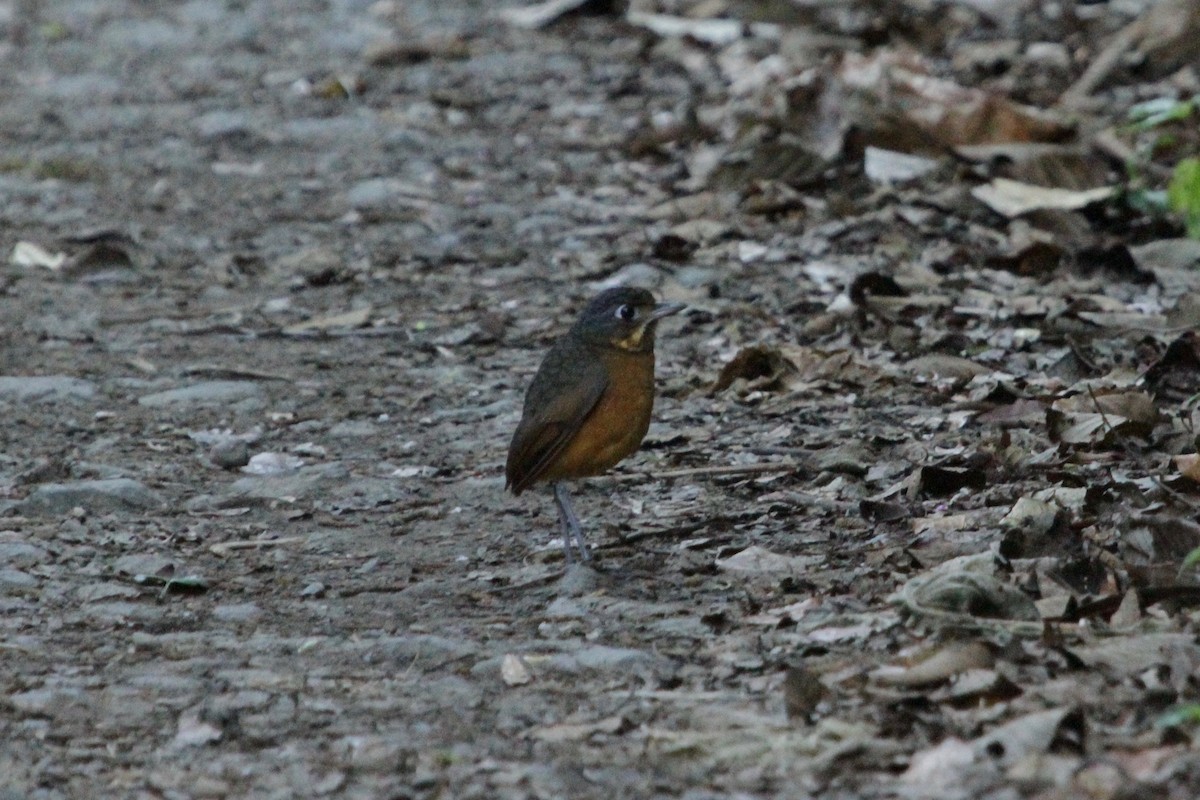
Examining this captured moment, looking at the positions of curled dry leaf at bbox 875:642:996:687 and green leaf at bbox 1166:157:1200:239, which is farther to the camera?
green leaf at bbox 1166:157:1200:239

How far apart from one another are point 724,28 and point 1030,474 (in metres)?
6.75

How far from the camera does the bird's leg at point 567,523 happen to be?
4.93 m

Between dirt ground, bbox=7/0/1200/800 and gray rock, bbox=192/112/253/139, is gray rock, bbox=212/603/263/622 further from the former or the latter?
gray rock, bbox=192/112/253/139

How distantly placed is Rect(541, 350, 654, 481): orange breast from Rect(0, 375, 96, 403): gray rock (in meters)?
2.32

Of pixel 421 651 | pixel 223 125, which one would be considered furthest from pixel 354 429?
pixel 223 125

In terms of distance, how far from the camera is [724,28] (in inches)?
442

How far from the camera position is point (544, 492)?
18.5ft

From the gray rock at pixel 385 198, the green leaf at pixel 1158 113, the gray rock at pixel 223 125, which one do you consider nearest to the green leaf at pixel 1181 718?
the green leaf at pixel 1158 113

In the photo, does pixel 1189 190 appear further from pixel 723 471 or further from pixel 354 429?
pixel 354 429

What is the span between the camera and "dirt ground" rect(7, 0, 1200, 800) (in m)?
3.58

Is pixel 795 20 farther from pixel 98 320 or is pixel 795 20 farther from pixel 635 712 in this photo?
pixel 635 712

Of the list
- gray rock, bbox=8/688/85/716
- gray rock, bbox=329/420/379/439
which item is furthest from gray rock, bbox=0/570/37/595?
gray rock, bbox=329/420/379/439

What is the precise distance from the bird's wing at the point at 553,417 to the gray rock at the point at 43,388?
2188 millimetres

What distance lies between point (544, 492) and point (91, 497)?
1.32 meters
